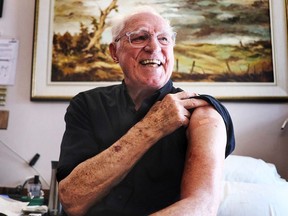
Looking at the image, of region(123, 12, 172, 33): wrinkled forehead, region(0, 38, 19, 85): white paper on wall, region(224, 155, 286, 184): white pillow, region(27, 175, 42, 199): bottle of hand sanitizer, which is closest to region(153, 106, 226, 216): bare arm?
region(123, 12, 172, 33): wrinkled forehead

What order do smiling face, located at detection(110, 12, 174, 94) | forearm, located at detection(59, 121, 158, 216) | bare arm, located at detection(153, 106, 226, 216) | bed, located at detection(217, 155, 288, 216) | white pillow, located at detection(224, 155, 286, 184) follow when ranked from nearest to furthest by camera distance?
bare arm, located at detection(153, 106, 226, 216)
forearm, located at detection(59, 121, 158, 216)
smiling face, located at detection(110, 12, 174, 94)
bed, located at detection(217, 155, 288, 216)
white pillow, located at detection(224, 155, 286, 184)

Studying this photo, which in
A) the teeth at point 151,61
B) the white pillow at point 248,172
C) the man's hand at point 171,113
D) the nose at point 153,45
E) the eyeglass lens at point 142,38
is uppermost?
the eyeglass lens at point 142,38

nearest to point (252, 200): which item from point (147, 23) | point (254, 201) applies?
point (254, 201)

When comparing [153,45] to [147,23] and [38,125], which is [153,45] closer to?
[147,23]

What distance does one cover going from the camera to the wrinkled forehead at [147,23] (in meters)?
0.99

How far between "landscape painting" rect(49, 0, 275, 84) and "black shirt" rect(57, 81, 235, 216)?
1.05 meters

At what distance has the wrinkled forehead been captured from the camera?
0.99 m

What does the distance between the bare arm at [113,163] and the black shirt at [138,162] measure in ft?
0.21

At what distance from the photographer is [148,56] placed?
0.99m

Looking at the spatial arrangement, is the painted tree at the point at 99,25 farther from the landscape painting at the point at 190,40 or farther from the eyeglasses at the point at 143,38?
the eyeglasses at the point at 143,38

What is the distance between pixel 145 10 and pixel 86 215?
2.30 feet

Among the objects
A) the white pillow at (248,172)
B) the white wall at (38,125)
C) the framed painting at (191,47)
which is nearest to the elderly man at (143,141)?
the white pillow at (248,172)

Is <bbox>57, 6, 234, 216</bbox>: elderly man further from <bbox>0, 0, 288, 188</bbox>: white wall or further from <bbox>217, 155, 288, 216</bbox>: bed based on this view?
<bbox>0, 0, 288, 188</bbox>: white wall

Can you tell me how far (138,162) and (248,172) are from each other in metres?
0.85
